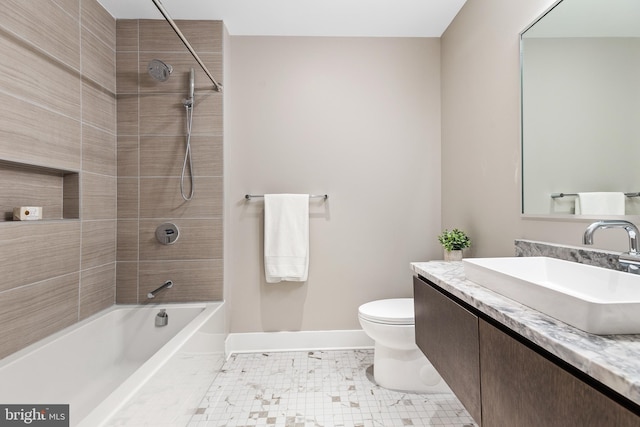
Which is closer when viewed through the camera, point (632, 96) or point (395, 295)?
point (632, 96)

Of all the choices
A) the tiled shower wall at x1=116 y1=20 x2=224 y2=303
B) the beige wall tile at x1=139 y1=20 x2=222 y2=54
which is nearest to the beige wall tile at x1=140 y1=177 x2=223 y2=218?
the tiled shower wall at x1=116 y1=20 x2=224 y2=303

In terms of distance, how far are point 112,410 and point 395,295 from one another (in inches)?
72.1

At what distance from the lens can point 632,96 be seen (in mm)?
953

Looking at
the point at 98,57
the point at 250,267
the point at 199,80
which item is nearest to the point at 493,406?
the point at 250,267

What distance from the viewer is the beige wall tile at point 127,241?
2.06 meters

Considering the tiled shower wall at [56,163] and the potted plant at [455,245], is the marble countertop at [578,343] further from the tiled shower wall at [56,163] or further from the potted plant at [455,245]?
the tiled shower wall at [56,163]

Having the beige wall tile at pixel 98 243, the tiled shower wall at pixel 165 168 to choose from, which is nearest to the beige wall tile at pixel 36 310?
the beige wall tile at pixel 98 243

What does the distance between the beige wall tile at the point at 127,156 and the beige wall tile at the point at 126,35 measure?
595 mm

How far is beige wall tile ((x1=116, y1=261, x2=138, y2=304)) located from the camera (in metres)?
2.06

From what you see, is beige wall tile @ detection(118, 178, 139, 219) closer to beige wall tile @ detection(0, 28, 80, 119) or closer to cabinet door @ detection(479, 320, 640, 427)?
beige wall tile @ detection(0, 28, 80, 119)

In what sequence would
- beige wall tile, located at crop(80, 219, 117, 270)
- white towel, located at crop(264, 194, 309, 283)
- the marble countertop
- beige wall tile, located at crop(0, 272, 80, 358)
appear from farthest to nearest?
white towel, located at crop(264, 194, 309, 283)
beige wall tile, located at crop(80, 219, 117, 270)
beige wall tile, located at crop(0, 272, 80, 358)
the marble countertop

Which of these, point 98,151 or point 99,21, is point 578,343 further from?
point 99,21

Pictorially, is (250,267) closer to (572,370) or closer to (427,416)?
(427,416)

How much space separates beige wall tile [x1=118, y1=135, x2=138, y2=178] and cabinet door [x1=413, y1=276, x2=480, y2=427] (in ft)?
6.37
